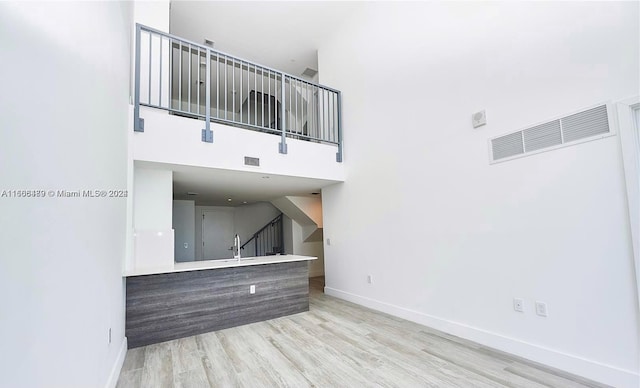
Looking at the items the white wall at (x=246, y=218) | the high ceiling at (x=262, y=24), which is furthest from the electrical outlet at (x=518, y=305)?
the white wall at (x=246, y=218)

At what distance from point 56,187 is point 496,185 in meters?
3.24

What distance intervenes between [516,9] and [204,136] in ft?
11.5

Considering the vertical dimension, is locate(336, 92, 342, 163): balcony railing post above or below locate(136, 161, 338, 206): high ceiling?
above

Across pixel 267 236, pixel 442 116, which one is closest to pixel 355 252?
pixel 442 116

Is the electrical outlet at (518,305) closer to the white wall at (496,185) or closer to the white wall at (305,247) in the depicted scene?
the white wall at (496,185)

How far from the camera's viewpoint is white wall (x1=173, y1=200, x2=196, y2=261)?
283 inches

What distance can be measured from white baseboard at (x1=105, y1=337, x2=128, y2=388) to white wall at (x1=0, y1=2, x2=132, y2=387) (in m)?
0.06

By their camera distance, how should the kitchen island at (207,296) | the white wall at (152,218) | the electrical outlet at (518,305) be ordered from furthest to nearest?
the white wall at (152,218)
the kitchen island at (207,296)
the electrical outlet at (518,305)

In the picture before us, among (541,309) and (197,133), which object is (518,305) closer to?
(541,309)

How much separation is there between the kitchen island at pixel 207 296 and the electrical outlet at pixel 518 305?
8.43 feet

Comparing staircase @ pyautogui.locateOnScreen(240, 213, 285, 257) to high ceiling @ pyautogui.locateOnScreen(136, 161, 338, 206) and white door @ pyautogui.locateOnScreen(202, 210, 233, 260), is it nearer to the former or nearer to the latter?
white door @ pyautogui.locateOnScreen(202, 210, 233, 260)

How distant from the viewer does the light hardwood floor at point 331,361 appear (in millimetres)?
2285

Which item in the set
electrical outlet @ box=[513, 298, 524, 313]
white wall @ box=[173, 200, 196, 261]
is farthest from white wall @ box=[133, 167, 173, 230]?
electrical outlet @ box=[513, 298, 524, 313]

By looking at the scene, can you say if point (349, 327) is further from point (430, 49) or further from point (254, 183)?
point (430, 49)
